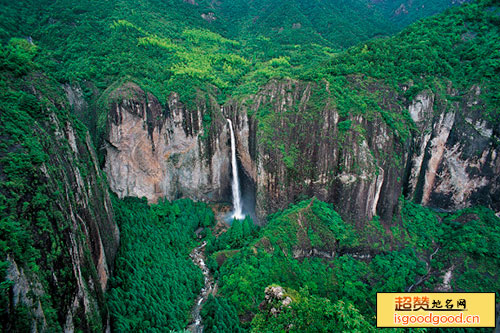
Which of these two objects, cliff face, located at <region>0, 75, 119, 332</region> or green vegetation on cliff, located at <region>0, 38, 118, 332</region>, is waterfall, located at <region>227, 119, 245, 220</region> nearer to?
green vegetation on cliff, located at <region>0, 38, 118, 332</region>

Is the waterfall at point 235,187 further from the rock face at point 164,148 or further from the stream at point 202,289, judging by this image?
the stream at point 202,289

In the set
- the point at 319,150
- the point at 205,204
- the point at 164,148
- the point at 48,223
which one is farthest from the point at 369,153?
the point at 48,223

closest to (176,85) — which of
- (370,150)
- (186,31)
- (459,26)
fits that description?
(186,31)

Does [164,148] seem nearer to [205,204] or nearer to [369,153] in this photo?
[205,204]

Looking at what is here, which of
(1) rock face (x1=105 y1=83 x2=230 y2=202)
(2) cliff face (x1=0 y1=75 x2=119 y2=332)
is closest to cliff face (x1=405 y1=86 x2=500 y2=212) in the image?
(1) rock face (x1=105 y1=83 x2=230 y2=202)

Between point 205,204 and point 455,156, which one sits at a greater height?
point 455,156

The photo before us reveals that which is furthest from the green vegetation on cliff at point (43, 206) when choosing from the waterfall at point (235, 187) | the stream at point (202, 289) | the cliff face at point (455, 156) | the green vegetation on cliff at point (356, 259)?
the cliff face at point (455, 156)
